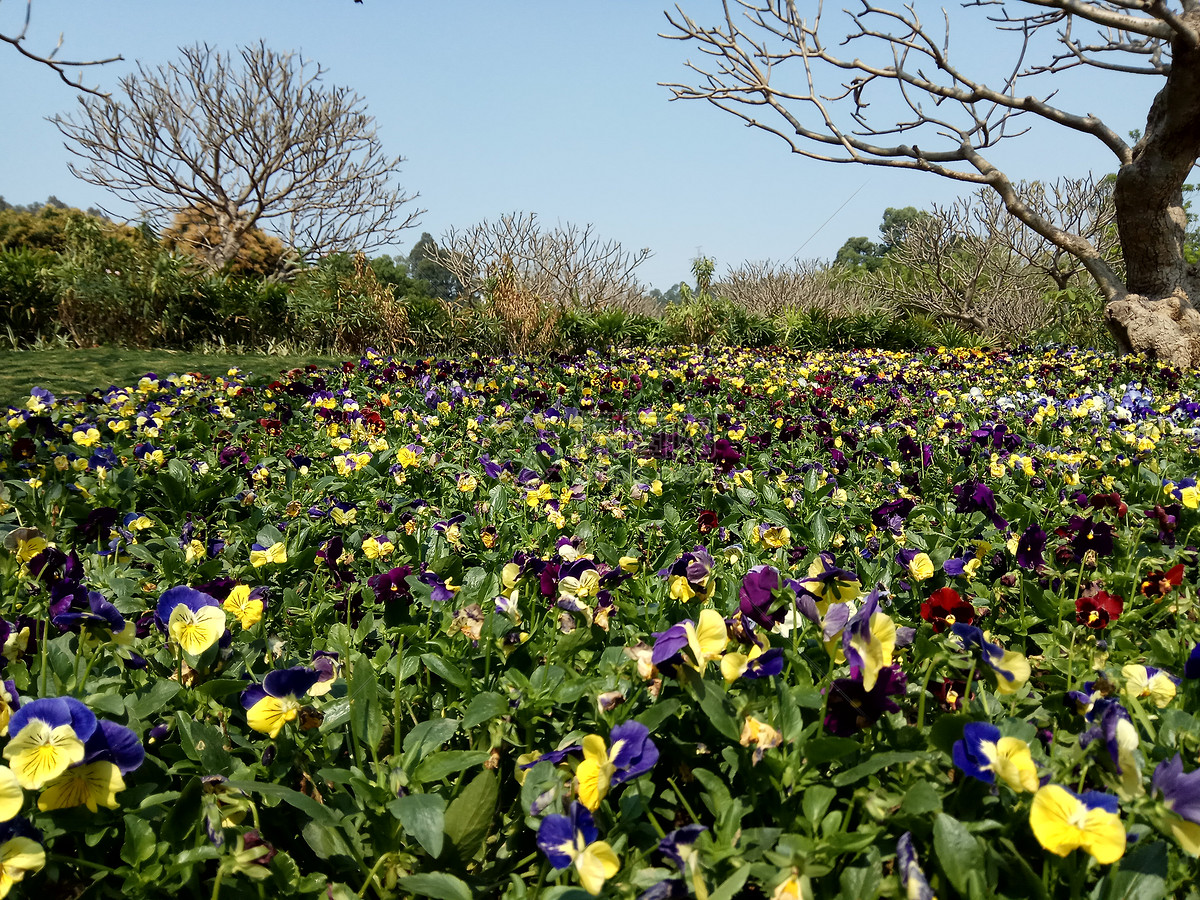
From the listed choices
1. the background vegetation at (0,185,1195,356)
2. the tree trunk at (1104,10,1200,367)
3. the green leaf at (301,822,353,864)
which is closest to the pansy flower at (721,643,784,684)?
the green leaf at (301,822,353,864)

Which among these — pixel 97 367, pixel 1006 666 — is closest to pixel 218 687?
pixel 1006 666

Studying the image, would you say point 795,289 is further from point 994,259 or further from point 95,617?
point 95,617

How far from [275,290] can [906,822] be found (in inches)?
508

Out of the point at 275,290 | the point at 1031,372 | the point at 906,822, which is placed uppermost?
the point at 275,290

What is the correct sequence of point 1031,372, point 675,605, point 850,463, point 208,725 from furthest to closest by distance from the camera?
point 1031,372, point 850,463, point 675,605, point 208,725

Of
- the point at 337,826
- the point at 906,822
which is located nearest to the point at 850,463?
the point at 906,822

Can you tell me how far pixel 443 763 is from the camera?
1.26m

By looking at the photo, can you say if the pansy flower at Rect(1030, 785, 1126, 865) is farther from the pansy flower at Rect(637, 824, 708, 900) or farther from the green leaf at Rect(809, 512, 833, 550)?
the green leaf at Rect(809, 512, 833, 550)

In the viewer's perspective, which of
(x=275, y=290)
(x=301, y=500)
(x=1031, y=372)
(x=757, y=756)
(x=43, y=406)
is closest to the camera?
(x=757, y=756)

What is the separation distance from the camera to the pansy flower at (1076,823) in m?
0.81

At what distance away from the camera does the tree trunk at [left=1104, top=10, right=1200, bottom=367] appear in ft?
30.7

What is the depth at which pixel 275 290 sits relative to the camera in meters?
12.1

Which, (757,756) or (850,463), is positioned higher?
(850,463)

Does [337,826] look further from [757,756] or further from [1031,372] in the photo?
[1031,372]
